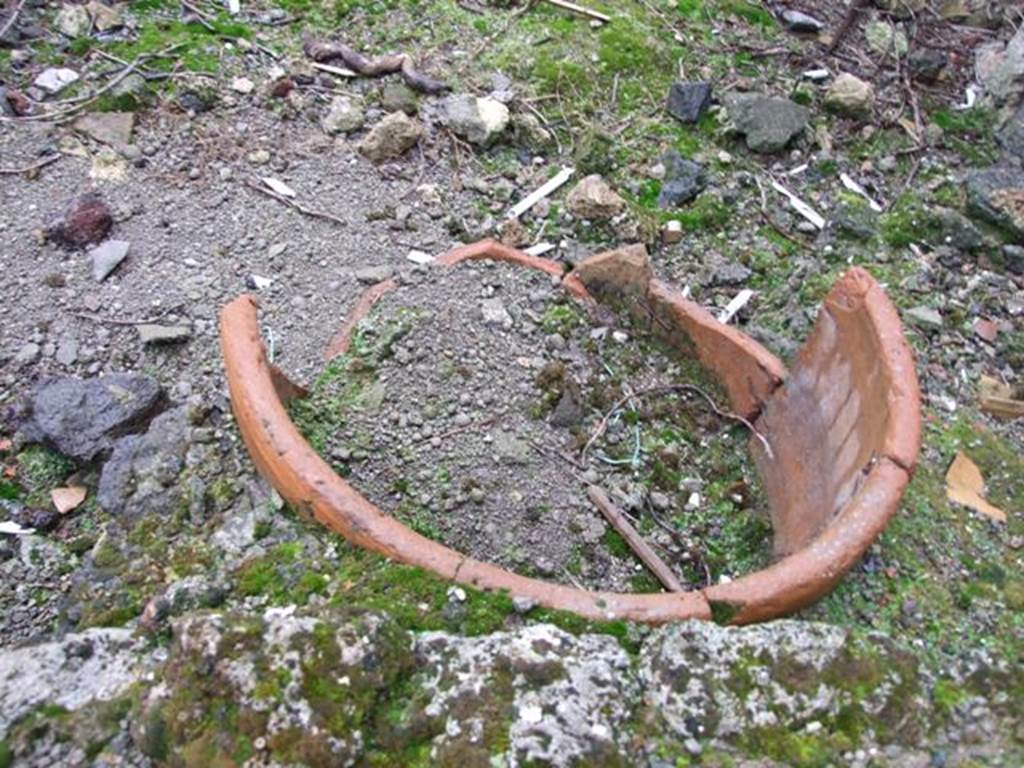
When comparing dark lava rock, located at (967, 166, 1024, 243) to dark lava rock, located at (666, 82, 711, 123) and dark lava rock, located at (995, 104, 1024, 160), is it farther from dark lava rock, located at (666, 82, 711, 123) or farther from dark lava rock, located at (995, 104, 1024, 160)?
dark lava rock, located at (666, 82, 711, 123)

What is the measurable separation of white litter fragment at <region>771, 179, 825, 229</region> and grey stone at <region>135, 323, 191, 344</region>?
9.04 ft

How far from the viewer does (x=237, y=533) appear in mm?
2449

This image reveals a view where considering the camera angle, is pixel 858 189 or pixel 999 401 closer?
pixel 999 401

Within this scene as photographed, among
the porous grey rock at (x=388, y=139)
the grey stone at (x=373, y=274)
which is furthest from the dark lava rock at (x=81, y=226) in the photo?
the porous grey rock at (x=388, y=139)

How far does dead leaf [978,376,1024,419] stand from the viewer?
3.17m

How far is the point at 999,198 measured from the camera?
4.09m

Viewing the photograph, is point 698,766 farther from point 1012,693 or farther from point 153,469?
point 153,469

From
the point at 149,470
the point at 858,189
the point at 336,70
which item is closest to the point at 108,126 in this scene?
the point at 336,70

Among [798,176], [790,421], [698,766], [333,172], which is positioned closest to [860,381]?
[790,421]

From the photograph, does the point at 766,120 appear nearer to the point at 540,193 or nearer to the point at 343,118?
the point at 540,193

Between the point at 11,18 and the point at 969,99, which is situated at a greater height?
the point at 969,99

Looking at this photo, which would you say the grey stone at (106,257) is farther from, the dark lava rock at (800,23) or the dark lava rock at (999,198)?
the dark lava rock at (800,23)

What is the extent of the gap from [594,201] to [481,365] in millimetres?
1343

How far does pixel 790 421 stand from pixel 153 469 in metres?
2.02
